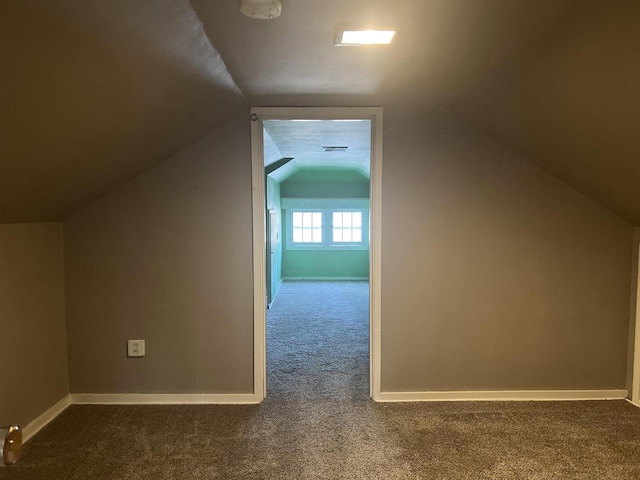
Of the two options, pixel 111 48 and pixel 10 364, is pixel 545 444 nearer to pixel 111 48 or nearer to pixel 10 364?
pixel 111 48

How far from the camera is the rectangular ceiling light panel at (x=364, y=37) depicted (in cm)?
162

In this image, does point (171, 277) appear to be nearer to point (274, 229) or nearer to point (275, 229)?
point (274, 229)

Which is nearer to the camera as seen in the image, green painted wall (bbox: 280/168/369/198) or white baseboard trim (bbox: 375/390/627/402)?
white baseboard trim (bbox: 375/390/627/402)

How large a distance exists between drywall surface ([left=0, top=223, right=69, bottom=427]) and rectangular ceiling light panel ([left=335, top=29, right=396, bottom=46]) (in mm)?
1982

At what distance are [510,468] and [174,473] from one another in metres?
1.67

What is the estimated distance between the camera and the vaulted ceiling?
125 cm

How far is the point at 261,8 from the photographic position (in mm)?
1400

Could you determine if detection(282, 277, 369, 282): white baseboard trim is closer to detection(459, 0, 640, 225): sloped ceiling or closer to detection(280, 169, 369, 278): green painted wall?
detection(280, 169, 369, 278): green painted wall

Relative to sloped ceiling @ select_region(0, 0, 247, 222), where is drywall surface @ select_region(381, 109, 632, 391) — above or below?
below

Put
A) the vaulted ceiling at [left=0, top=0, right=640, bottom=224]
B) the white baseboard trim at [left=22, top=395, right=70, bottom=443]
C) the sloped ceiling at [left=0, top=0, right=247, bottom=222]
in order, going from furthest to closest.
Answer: the white baseboard trim at [left=22, top=395, right=70, bottom=443], the vaulted ceiling at [left=0, top=0, right=640, bottom=224], the sloped ceiling at [left=0, top=0, right=247, bottom=222]

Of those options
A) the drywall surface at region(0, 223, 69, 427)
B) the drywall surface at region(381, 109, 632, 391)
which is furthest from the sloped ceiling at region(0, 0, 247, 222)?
the drywall surface at region(381, 109, 632, 391)

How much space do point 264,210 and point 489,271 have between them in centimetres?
158

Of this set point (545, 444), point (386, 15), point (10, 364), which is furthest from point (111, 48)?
point (545, 444)

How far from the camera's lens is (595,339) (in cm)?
275
